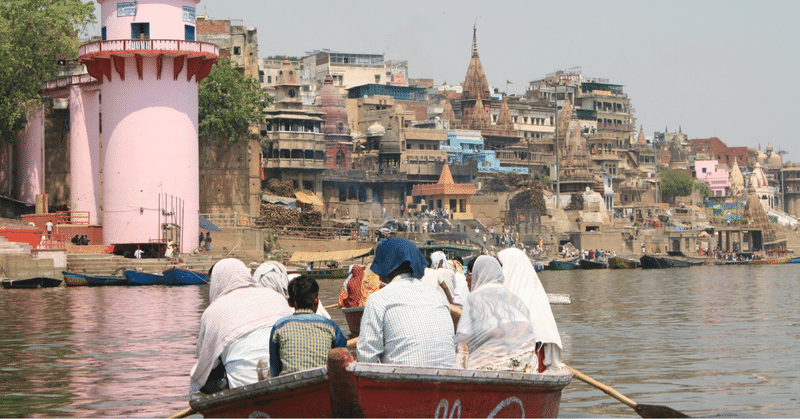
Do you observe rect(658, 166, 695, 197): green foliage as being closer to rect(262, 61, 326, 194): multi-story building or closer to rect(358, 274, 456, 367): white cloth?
rect(262, 61, 326, 194): multi-story building

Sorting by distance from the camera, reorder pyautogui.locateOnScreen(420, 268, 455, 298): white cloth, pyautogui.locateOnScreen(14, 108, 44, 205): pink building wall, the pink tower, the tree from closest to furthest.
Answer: pyautogui.locateOnScreen(420, 268, 455, 298): white cloth, the pink tower, the tree, pyautogui.locateOnScreen(14, 108, 44, 205): pink building wall

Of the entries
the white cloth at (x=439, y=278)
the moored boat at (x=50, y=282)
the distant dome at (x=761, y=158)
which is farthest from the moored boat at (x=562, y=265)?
the distant dome at (x=761, y=158)

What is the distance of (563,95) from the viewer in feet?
408

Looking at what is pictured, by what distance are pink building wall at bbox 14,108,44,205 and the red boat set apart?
4390cm

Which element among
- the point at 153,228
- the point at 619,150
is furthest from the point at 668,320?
the point at 619,150

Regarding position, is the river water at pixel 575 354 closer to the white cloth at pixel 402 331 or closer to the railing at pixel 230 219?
the white cloth at pixel 402 331

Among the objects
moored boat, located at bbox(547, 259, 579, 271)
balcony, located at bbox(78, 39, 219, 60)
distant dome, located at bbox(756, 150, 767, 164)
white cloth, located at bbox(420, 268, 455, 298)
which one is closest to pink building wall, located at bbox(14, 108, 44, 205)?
balcony, located at bbox(78, 39, 219, 60)

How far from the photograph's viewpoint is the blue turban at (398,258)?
7988 millimetres

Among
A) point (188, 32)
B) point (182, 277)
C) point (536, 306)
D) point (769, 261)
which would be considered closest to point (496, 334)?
point (536, 306)

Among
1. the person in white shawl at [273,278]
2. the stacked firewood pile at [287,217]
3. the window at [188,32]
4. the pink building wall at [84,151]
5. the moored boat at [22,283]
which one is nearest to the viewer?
the person in white shawl at [273,278]

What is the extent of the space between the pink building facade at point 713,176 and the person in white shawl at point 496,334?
130017mm

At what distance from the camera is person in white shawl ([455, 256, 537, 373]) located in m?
8.45

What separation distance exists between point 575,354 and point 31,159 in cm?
3952

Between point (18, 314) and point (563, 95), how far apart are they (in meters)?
104
